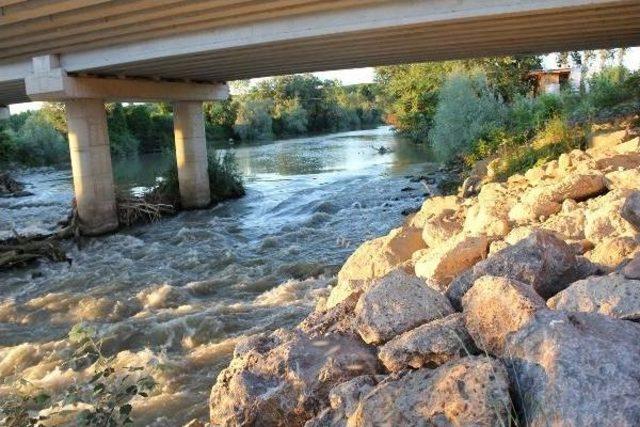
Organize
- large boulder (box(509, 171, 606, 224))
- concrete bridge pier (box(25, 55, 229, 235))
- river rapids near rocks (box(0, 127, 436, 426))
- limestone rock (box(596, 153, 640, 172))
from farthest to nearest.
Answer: concrete bridge pier (box(25, 55, 229, 235)) → limestone rock (box(596, 153, 640, 172)) → river rapids near rocks (box(0, 127, 436, 426)) → large boulder (box(509, 171, 606, 224))

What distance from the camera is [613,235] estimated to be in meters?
4.50

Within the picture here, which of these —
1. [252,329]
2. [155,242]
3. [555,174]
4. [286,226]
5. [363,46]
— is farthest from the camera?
[286,226]

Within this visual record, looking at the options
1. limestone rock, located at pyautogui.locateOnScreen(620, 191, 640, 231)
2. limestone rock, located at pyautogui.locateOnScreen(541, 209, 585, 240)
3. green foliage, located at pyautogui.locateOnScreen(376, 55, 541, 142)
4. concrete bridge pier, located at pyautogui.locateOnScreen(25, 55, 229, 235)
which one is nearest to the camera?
limestone rock, located at pyautogui.locateOnScreen(620, 191, 640, 231)

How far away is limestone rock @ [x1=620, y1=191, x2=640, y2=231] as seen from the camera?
4457 mm

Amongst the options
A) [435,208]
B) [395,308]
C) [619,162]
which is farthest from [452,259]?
[435,208]

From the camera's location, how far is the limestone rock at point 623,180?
19.3 ft

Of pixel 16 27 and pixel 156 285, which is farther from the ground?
pixel 16 27

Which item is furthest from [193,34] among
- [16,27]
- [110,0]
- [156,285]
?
[156,285]

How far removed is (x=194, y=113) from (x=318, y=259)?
→ 853cm

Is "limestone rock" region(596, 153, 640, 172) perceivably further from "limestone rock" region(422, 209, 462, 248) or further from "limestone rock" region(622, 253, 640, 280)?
"limestone rock" region(622, 253, 640, 280)

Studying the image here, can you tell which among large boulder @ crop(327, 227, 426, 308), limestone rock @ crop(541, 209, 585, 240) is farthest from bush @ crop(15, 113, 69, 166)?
limestone rock @ crop(541, 209, 585, 240)

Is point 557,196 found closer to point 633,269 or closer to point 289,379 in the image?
point 633,269

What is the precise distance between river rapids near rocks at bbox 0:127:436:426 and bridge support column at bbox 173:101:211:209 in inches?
25.5

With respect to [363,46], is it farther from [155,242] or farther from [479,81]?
[479,81]
